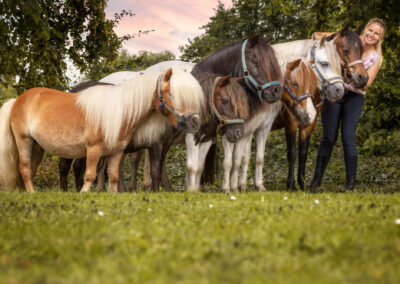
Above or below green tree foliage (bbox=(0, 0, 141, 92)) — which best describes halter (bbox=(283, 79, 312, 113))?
below

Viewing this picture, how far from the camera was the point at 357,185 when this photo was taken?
956 centimetres

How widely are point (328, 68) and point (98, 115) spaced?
3711mm

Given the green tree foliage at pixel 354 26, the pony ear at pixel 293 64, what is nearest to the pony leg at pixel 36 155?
the pony ear at pixel 293 64

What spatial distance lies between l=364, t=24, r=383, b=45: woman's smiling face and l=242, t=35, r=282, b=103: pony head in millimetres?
1597

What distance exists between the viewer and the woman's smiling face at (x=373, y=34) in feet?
21.4

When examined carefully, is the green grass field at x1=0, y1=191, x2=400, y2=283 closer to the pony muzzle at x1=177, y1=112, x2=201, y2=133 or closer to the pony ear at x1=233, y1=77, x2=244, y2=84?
the pony muzzle at x1=177, y1=112, x2=201, y2=133

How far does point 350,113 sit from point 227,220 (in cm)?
393

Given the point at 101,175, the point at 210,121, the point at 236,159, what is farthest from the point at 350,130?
the point at 101,175

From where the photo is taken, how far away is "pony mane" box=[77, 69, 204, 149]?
5883mm

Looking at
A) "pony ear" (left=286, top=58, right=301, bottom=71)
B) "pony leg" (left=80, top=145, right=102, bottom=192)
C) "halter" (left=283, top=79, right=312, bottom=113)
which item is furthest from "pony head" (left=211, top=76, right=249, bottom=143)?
"pony leg" (left=80, top=145, right=102, bottom=192)

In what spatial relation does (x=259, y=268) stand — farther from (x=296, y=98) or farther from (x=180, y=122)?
(x=296, y=98)

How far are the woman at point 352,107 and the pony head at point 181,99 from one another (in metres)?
2.41

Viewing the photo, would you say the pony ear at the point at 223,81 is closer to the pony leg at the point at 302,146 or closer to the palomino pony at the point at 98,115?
the palomino pony at the point at 98,115

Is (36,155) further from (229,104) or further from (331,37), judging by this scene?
(331,37)
